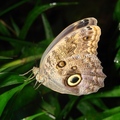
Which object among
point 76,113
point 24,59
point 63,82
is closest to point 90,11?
point 76,113

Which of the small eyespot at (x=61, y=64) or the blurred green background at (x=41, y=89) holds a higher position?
the small eyespot at (x=61, y=64)

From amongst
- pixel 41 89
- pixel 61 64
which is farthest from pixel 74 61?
pixel 41 89

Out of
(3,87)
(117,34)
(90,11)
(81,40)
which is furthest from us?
(90,11)

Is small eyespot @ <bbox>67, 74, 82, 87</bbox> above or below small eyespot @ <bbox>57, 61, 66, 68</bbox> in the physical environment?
below

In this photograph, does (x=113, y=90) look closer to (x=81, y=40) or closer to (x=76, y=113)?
(x=81, y=40)

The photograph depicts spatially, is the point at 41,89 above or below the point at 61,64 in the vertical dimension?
below

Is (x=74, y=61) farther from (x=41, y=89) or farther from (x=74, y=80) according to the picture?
(x=41, y=89)
